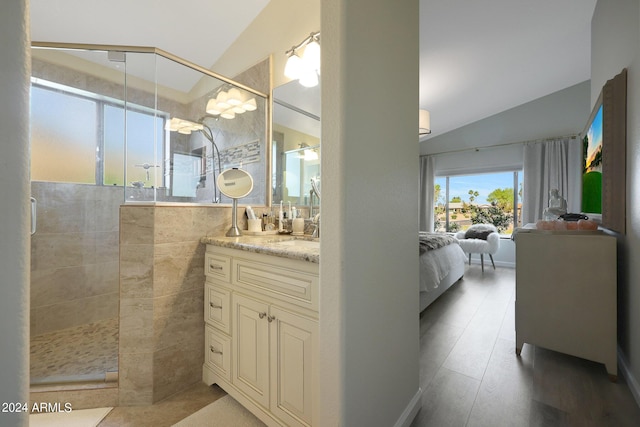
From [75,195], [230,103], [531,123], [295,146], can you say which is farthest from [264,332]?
[531,123]

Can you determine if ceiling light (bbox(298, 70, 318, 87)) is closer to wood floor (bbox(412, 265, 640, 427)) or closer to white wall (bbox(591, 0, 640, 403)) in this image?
white wall (bbox(591, 0, 640, 403))

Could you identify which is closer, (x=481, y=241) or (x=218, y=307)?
(x=218, y=307)

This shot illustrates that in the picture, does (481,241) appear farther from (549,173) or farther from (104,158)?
(104,158)

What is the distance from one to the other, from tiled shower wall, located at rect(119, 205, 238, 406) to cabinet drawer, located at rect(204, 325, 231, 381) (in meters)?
0.12

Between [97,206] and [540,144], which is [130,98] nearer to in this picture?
[97,206]

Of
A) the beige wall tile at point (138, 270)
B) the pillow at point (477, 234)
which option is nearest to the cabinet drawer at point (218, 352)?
the beige wall tile at point (138, 270)

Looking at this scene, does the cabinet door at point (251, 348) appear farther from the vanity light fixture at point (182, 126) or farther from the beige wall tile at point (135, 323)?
the vanity light fixture at point (182, 126)

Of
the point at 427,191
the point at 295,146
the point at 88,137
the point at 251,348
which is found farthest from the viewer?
the point at 427,191

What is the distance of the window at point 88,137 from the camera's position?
2.31 meters

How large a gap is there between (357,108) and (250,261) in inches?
36.8

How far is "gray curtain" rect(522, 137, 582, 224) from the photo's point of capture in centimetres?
444

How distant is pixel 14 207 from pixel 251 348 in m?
1.29

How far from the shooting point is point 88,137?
2.64 m

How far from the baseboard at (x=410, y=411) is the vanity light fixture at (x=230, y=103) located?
238cm
